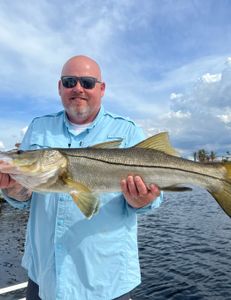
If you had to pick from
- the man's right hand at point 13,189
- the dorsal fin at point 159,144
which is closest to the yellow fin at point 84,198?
the man's right hand at point 13,189

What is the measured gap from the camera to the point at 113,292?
412 cm

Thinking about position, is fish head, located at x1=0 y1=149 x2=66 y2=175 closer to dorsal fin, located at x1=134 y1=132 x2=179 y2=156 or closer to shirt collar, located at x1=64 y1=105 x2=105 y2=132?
shirt collar, located at x1=64 y1=105 x2=105 y2=132

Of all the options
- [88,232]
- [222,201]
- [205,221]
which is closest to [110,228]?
[88,232]

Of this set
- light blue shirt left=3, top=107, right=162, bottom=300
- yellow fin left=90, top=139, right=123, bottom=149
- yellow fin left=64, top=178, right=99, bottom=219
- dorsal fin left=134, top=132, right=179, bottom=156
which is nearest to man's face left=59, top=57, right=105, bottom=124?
yellow fin left=90, top=139, right=123, bottom=149

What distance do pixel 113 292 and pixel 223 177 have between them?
1727 millimetres

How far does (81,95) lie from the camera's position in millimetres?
4590

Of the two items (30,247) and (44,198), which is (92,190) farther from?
(30,247)

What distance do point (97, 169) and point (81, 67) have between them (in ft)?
4.54

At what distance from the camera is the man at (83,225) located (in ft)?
13.5

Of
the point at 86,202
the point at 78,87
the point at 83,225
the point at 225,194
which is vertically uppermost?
the point at 78,87

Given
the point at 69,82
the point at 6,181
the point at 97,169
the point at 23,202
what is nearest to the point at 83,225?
the point at 97,169

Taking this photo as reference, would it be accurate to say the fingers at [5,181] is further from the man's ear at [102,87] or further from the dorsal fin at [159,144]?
the man's ear at [102,87]

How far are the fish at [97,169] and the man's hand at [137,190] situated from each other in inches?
2.8

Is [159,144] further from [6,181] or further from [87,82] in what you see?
[6,181]
